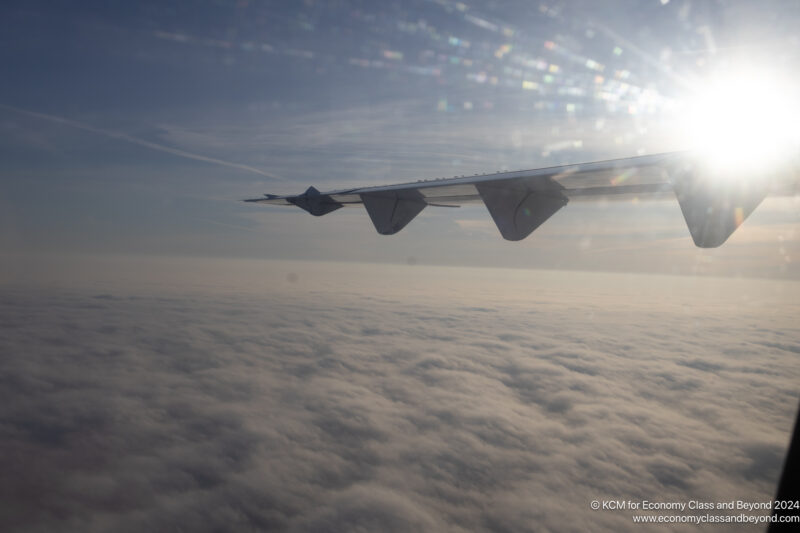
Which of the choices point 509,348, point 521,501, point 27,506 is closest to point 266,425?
point 27,506

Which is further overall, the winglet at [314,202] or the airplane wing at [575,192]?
the winglet at [314,202]

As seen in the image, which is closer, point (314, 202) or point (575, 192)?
point (575, 192)

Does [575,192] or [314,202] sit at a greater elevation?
[575,192]

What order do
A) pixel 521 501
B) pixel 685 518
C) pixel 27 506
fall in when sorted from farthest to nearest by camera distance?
pixel 521 501
pixel 685 518
pixel 27 506

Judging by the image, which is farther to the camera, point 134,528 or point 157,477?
point 157,477

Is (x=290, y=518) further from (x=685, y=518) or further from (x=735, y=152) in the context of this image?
(x=735, y=152)

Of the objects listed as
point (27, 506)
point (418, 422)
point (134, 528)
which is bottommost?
point (27, 506)

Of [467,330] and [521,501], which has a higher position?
[467,330]

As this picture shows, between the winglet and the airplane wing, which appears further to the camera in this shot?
the winglet
